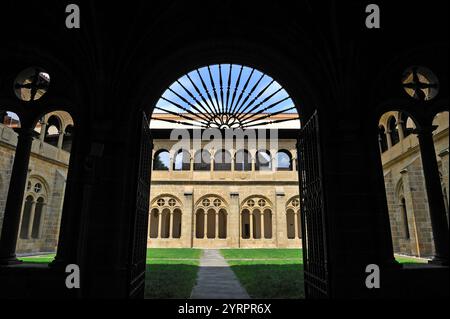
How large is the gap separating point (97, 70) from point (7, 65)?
1.82m

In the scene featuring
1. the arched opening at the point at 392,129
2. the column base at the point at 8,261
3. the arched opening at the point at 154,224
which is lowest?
the column base at the point at 8,261

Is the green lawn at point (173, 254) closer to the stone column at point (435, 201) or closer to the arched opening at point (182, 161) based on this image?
the arched opening at point (182, 161)

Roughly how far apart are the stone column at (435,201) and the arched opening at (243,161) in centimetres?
1862

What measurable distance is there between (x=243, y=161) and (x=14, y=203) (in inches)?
773

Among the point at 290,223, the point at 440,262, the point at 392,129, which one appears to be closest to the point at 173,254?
the point at 440,262

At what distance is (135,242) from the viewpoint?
455cm

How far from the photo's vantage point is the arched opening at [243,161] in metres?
23.4

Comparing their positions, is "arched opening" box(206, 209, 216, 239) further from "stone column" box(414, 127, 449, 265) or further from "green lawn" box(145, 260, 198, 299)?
"stone column" box(414, 127, 449, 265)

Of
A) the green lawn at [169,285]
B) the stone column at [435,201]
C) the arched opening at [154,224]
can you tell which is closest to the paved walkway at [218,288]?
the green lawn at [169,285]

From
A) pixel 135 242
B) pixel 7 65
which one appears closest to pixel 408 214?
pixel 135 242

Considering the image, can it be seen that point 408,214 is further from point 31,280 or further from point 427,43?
point 31,280

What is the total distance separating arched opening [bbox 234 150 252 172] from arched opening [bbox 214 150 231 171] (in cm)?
85

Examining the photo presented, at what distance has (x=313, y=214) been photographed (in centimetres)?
489

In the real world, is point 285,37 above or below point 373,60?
above
